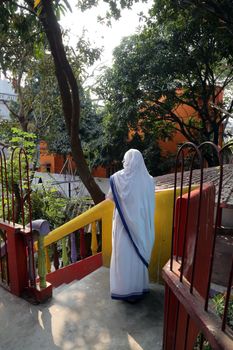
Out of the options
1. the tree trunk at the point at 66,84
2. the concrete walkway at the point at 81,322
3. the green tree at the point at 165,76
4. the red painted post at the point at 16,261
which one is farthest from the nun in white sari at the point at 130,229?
the green tree at the point at 165,76

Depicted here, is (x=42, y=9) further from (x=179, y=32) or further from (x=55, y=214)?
(x=179, y=32)

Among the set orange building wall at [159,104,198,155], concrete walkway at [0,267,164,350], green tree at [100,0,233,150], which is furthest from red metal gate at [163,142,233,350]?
orange building wall at [159,104,198,155]

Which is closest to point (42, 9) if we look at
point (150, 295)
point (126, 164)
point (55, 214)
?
point (126, 164)

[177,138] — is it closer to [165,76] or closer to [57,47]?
[165,76]

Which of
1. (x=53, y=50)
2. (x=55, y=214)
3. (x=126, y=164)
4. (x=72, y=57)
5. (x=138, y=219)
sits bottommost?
(x=55, y=214)

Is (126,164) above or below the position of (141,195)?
above

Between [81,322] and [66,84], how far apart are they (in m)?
3.53

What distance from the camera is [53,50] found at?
4.35m

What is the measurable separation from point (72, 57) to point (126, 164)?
20.9ft

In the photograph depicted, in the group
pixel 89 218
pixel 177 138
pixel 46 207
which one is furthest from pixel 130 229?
pixel 177 138

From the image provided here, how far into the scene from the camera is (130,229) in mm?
2908

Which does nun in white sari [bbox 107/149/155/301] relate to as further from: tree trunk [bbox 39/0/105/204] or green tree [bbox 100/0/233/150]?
green tree [bbox 100/0/233/150]

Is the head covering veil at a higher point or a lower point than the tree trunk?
lower

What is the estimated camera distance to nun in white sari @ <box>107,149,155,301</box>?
2902 mm
